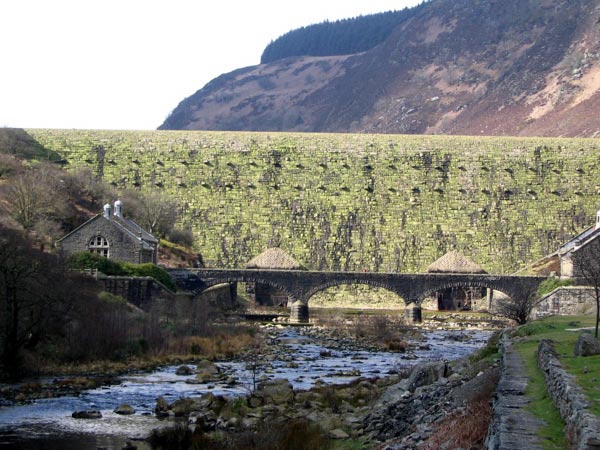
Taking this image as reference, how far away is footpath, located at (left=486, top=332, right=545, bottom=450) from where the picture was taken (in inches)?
645

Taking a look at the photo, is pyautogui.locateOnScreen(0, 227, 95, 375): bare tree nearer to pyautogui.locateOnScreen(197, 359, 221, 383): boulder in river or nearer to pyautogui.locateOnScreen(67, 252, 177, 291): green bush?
pyautogui.locateOnScreen(197, 359, 221, 383): boulder in river

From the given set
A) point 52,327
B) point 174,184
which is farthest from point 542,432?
point 174,184

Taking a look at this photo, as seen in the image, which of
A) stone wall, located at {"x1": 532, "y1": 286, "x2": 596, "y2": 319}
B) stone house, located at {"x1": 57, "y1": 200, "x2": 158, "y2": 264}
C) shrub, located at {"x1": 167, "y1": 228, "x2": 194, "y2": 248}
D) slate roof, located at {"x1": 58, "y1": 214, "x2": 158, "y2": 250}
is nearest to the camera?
stone wall, located at {"x1": 532, "y1": 286, "x2": 596, "y2": 319}

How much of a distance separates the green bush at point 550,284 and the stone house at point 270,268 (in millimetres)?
17198

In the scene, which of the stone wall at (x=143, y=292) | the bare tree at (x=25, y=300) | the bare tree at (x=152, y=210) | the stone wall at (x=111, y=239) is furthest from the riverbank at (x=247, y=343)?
the bare tree at (x=152, y=210)

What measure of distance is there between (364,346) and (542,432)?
40.8 meters

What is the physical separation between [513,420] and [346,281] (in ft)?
195

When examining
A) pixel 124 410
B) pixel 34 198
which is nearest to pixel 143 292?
pixel 34 198

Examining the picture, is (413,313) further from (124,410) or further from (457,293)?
(124,410)

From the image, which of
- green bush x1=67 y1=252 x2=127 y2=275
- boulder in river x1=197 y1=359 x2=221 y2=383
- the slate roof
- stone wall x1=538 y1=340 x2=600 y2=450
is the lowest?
boulder in river x1=197 y1=359 x2=221 y2=383

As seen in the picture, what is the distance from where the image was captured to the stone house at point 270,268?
273ft

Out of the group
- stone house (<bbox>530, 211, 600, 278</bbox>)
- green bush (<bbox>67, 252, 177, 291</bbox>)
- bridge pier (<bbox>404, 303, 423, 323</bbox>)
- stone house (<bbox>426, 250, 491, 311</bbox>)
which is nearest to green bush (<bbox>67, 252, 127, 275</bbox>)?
green bush (<bbox>67, 252, 177, 291</bbox>)

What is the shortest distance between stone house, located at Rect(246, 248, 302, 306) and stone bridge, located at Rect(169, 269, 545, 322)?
5265mm

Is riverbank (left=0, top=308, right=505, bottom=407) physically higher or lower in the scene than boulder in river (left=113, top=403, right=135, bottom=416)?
higher
